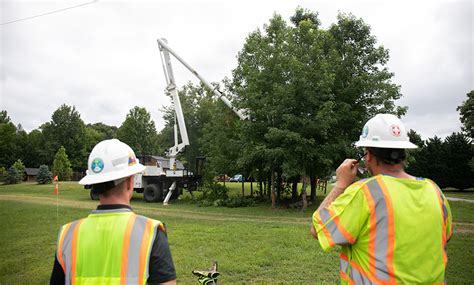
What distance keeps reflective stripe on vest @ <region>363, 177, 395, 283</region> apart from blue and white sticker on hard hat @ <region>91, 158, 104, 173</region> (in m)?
1.50

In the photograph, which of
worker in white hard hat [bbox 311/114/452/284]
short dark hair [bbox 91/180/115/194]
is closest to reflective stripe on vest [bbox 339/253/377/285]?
worker in white hard hat [bbox 311/114/452/284]

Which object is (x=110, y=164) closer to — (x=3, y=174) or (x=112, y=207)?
(x=112, y=207)

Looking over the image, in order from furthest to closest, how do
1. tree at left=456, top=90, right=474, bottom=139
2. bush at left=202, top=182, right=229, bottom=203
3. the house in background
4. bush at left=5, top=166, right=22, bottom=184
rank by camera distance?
tree at left=456, top=90, right=474, bottom=139 → bush at left=202, top=182, right=229, bottom=203 → the house in background → bush at left=5, top=166, right=22, bottom=184

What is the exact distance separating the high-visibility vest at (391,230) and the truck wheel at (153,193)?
20655mm

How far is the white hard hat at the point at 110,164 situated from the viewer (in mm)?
1941

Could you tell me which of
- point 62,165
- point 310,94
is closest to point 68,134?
point 62,165

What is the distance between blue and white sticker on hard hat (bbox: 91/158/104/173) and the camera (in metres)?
1.98

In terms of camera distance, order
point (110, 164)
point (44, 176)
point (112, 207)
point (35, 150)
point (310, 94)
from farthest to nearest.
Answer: point (44, 176) → point (310, 94) → point (35, 150) → point (110, 164) → point (112, 207)

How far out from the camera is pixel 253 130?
1838cm

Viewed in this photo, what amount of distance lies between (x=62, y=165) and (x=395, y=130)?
71.5 ft

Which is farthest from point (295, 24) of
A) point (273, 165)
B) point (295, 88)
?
point (273, 165)

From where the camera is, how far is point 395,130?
85.6 inches

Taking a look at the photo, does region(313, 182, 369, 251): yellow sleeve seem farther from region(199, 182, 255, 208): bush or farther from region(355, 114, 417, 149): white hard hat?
region(199, 182, 255, 208): bush

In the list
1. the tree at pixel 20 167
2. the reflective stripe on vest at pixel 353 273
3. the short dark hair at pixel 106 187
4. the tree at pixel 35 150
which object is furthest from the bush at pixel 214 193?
the short dark hair at pixel 106 187
